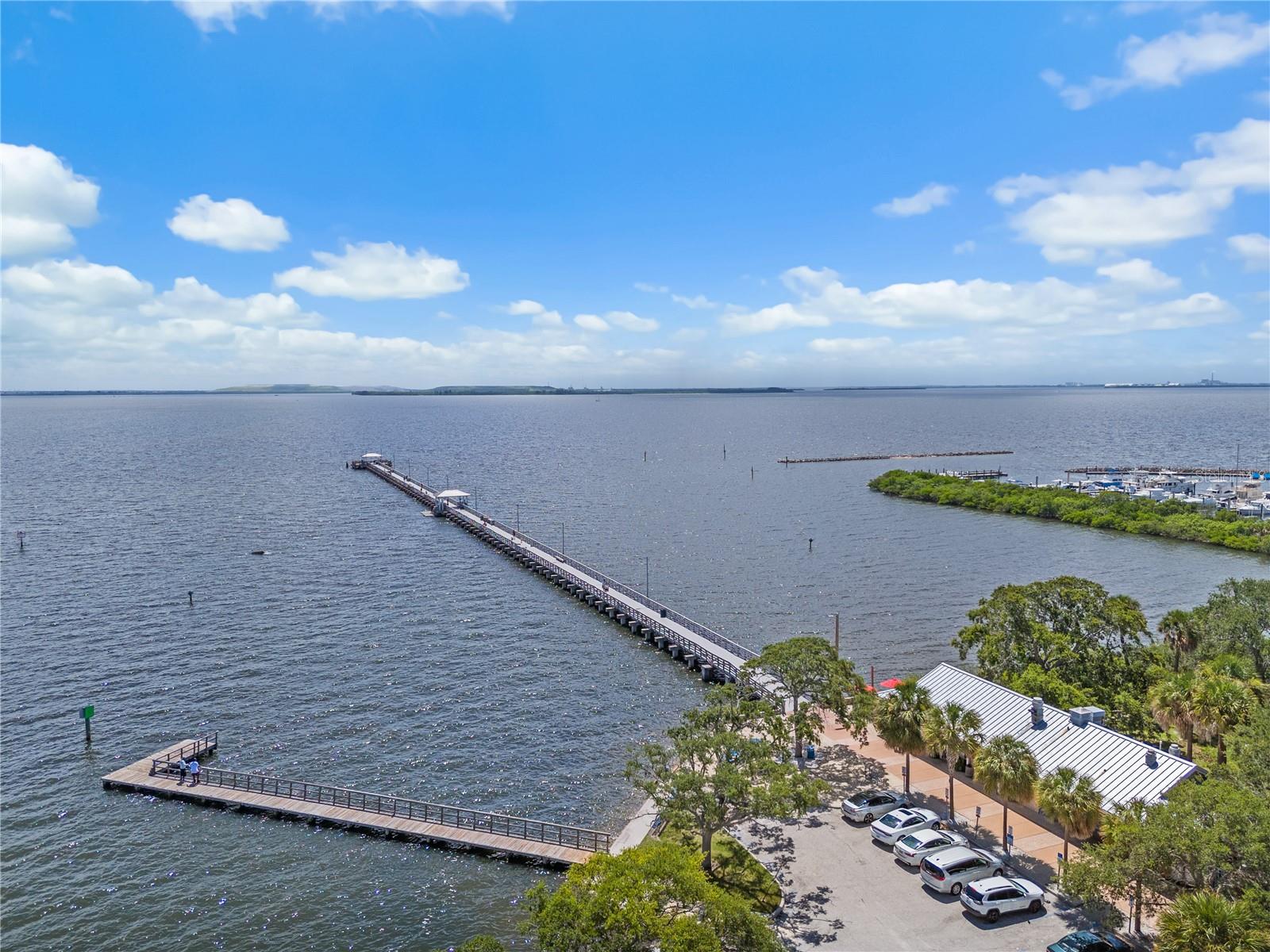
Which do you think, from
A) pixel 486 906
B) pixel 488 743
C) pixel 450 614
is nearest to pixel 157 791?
pixel 488 743

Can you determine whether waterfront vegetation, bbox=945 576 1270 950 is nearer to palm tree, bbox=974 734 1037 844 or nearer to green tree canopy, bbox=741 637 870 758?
palm tree, bbox=974 734 1037 844

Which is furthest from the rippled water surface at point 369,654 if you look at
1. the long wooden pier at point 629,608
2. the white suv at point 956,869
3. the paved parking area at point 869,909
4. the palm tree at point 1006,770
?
the palm tree at point 1006,770

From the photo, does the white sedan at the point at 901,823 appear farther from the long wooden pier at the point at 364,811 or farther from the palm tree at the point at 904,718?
the long wooden pier at the point at 364,811

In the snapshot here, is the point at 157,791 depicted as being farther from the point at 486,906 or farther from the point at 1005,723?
the point at 1005,723

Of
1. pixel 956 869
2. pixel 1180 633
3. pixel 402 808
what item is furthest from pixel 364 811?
pixel 1180 633

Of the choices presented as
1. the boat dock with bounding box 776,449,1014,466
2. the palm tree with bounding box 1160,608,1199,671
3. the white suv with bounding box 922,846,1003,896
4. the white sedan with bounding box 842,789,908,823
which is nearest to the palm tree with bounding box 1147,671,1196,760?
the palm tree with bounding box 1160,608,1199,671
